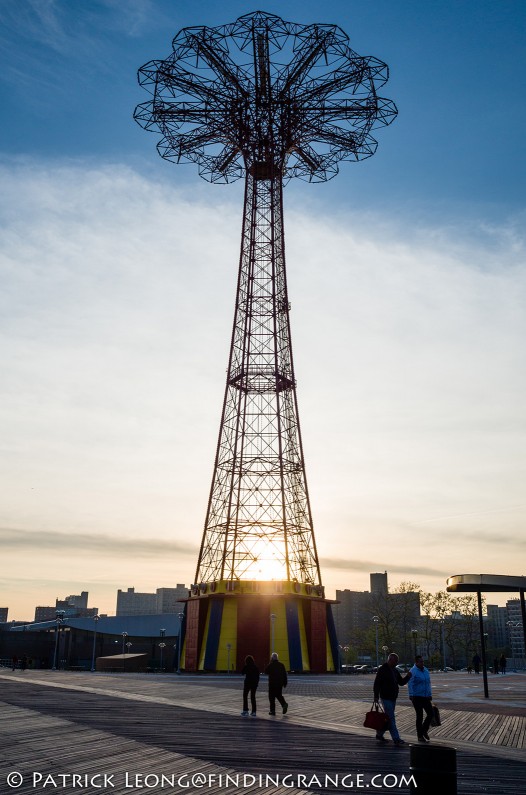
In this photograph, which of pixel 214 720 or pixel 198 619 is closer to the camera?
pixel 214 720

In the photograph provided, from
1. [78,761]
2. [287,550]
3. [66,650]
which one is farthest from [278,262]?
[66,650]

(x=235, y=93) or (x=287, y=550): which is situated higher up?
(x=235, y=93)

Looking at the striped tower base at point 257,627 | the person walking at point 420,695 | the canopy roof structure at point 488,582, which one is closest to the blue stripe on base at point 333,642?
the striped tower base at point 257,627

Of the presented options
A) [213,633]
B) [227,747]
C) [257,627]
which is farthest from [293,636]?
[227,747]

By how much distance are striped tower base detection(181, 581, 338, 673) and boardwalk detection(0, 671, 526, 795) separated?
22704mm

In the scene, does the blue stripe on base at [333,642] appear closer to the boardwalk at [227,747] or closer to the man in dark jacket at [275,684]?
the boardwalk at [227,747]

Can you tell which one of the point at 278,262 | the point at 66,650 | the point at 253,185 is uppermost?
the point at 253,185

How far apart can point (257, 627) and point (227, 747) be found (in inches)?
1268

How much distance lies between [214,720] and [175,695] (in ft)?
29.3

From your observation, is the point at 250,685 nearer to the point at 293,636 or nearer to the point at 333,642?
the point at 293,636

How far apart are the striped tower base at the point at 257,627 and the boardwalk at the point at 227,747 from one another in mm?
22704

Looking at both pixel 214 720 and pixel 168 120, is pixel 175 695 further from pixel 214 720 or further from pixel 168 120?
pixel 168 120

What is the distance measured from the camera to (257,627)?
139 ft

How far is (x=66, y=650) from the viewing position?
320 ft
